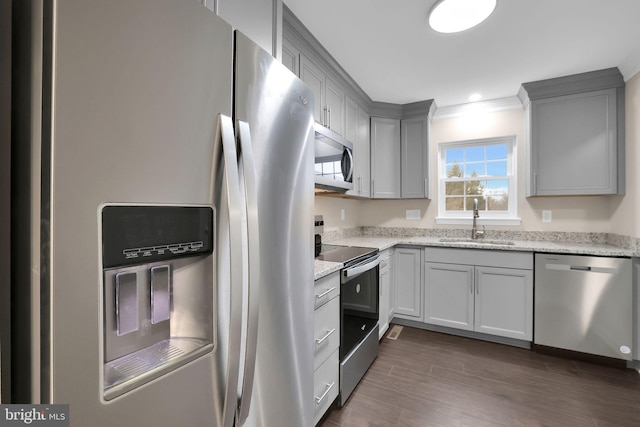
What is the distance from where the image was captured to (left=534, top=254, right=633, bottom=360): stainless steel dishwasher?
2.25m

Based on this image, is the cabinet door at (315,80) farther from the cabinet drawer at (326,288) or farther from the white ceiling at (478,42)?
the cabinet drawer at (326,288)

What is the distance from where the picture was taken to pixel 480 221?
333cm

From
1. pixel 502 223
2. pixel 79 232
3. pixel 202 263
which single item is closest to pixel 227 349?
pixel 202 263

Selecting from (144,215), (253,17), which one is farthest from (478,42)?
(144,215)

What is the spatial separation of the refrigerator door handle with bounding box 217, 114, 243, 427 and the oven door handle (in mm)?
1075

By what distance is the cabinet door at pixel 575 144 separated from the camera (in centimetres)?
256

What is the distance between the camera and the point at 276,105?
95 cm

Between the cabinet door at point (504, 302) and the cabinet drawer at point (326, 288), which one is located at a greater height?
the cabinet drawer at point (326, 288)

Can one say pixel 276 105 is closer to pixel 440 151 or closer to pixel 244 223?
pixel 244 223

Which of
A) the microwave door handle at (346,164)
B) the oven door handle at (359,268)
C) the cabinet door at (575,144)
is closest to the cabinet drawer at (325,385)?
the oven door handle at (359,268)

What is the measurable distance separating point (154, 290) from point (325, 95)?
2052 millimetres

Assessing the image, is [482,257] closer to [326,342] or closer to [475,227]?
[475,227]

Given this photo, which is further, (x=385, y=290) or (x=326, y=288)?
(x=385, y=290)

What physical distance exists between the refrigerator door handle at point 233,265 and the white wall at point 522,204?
2082 mm
